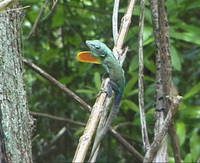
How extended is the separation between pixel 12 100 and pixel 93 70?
1312 millimetres

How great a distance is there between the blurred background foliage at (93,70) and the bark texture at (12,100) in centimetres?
71

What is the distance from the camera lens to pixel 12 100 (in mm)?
1185

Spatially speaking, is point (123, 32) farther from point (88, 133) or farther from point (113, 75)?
point (88, 133)

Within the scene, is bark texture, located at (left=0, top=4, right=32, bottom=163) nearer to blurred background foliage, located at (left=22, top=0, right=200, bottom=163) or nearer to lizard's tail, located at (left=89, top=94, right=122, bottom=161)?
lizard's tail, located at (left=89, top=94, right=122, bottom=161)

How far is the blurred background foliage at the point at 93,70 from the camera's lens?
203 cm

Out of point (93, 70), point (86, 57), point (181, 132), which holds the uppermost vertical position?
point (86, 57)

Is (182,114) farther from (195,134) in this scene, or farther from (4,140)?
(4,140)

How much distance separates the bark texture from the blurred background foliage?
27.8 inches

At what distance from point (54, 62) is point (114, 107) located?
6.58 ft

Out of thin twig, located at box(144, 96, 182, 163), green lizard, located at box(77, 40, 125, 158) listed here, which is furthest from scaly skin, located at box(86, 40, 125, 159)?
thin twig, located at box(144, 96, 182, 163)

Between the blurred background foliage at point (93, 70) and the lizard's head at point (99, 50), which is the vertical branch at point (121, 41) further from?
the blurred background foliage at point (93, 70)

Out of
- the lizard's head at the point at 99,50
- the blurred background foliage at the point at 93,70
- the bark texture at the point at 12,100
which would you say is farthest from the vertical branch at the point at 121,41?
the blurred background foliage at the point at 93,70

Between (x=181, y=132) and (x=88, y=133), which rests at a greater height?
(x=88, y=133)

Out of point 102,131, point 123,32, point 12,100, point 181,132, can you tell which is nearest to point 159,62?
point 123,32
